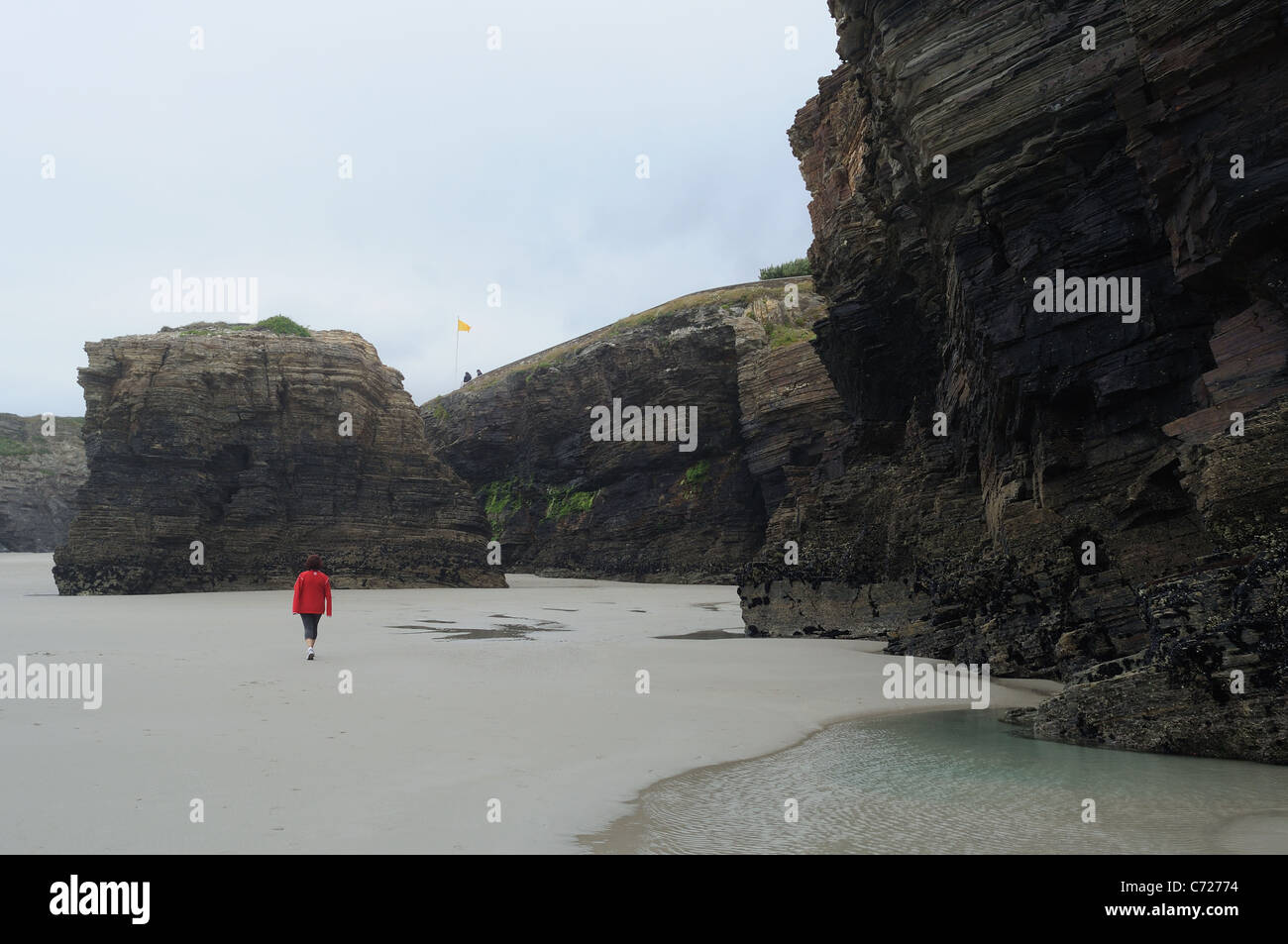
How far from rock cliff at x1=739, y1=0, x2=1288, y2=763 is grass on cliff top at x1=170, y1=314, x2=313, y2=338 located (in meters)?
24.8

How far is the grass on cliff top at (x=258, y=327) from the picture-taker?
107 ft

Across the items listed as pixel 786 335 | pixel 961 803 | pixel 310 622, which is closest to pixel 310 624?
pixel 310 622

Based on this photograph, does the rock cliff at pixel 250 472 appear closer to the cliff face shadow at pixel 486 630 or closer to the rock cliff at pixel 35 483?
the cliff face shadow at pixel 486 630

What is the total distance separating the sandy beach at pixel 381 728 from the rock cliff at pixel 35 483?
45.0 metres

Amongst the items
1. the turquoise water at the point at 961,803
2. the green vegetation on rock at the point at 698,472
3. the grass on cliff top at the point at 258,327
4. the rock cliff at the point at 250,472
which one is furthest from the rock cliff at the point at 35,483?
the turquoise water at the point at 961,803

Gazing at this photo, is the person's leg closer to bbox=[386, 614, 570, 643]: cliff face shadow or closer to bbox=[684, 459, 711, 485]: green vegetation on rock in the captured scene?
bbox=[386, 614, 570, 643]: cliff face shadow

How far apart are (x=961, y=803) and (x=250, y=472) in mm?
29862

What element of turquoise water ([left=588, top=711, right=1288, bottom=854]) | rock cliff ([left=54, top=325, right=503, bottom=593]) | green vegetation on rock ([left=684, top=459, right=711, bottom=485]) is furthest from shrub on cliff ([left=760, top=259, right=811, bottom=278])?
turquoise water ([left=588, top=711, right=1288, bottom=854])

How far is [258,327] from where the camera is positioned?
33.4 meters

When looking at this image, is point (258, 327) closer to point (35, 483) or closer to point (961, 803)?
point (35, 483)
